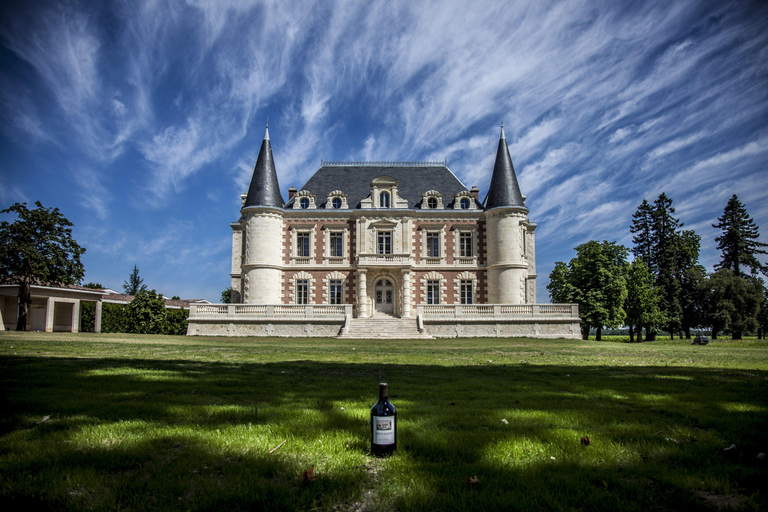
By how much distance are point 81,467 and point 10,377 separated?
542 cm

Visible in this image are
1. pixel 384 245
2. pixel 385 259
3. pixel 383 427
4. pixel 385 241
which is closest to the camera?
pixel 383 427

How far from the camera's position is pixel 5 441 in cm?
368

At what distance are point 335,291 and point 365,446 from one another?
32.1 meters

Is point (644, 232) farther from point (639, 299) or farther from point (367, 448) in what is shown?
point (367, 448)

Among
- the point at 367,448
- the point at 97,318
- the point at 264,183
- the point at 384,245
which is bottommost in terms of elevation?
the point at 367,448

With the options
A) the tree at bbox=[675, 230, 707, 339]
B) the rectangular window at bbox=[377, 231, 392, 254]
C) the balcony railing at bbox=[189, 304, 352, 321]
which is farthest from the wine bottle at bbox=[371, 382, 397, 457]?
the tree at bbox=[675, 230, 707, 339]

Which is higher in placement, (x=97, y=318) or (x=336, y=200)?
(x=336, y=200)

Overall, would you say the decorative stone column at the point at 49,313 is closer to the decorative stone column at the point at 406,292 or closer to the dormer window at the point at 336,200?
the dormer window at the point at 336,200

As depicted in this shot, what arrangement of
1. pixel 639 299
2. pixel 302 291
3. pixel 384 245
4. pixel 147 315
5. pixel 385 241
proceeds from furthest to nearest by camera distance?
pixel 639 299 → pixel 302 291 → pixel 385 241 → pixel 384 245 → pixel 147 315

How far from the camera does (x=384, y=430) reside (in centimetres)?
352

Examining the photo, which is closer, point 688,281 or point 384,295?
point 384,295

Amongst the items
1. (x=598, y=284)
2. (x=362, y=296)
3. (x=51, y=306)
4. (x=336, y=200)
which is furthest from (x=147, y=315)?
(x=598, y=284)

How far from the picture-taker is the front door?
35281 millimetres

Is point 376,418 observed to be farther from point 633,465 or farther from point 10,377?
point 10,377
